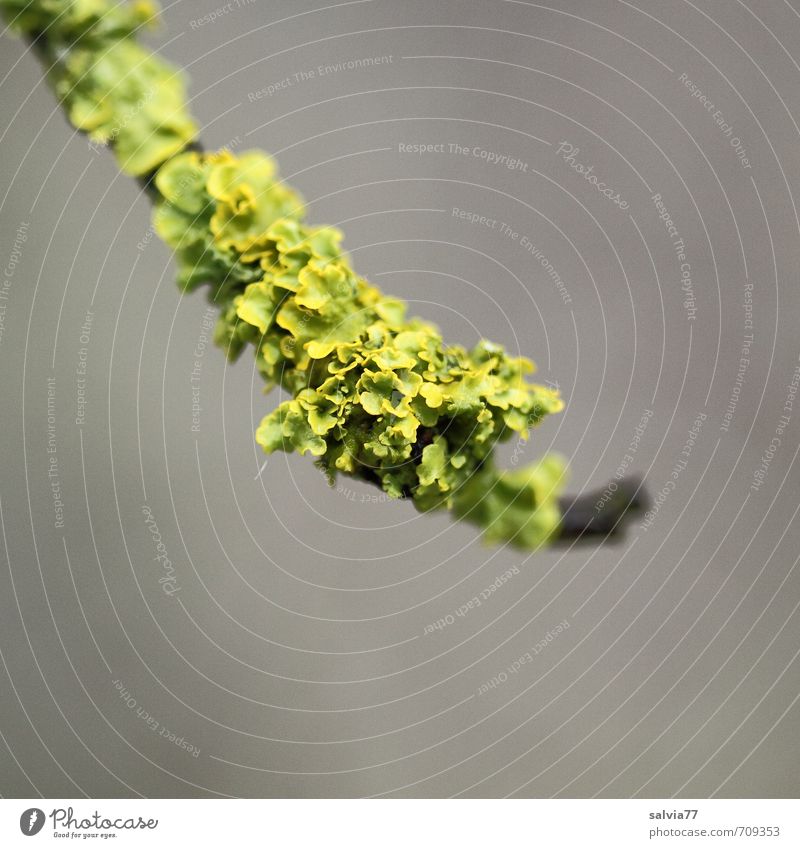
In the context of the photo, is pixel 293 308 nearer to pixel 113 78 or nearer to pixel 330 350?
pixel 330 350

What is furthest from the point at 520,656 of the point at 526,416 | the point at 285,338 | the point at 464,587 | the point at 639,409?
the point at 285,338

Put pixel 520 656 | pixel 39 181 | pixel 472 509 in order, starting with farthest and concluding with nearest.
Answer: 1. pixel 520 656
2. pixel 39 181
3. pixel 472 509

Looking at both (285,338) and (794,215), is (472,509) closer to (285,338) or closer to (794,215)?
(285,338)

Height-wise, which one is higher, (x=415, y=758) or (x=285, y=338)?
(x=285, y=338)

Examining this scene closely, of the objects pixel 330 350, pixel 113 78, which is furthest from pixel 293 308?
pixel 113 78

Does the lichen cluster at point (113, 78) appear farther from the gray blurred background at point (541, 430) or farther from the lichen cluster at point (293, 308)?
the gray blurred background at point (541, 430)

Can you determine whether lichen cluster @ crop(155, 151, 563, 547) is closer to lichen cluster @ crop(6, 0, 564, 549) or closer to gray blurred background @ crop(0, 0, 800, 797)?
lichen cluster @ crop(6, 0, 564, 549)

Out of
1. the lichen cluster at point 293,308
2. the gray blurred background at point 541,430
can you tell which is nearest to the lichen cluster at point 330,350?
the lichen cluster at point 293,308
